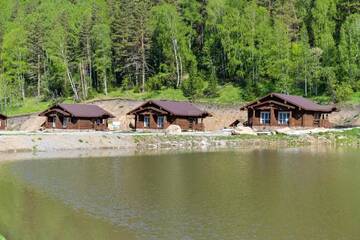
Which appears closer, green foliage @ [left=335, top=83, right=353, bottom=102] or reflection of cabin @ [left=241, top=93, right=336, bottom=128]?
reflection of cabin @ [left=241, top=93, right=336, bottom=128]

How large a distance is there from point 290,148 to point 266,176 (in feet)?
68.5

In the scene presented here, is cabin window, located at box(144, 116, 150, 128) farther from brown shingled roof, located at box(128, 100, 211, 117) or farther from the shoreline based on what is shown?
the shoreline

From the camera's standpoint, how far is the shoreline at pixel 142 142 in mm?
48062

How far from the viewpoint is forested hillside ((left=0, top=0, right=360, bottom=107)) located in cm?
8075

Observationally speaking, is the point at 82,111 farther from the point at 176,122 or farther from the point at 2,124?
the point at 2,124

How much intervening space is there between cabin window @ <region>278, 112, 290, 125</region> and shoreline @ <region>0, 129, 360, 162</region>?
8.60m

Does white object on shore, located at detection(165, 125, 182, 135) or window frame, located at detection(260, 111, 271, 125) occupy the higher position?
window frame, located at detection(260, 111, 271, 125)

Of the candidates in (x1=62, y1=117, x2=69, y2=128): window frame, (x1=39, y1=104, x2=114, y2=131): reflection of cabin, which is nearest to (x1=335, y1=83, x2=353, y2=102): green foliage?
(x1=39, y1=104, x2=114, y2=131): reflection of cabin

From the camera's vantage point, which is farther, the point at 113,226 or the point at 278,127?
the point at 278,127

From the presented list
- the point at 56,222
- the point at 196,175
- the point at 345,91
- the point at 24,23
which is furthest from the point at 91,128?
the point at 24,23

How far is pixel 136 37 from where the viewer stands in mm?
94250

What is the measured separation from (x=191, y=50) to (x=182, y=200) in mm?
77784

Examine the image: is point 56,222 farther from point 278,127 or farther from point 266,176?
point 278,127

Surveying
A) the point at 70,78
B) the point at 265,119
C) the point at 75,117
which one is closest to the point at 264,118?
the point at 265,119
